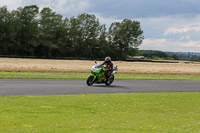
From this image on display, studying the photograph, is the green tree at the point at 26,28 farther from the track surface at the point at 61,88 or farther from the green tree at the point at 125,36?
the track surface at the point at 61,88

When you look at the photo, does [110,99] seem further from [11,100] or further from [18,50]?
[18,50]

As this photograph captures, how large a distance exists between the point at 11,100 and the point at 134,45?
98.4m

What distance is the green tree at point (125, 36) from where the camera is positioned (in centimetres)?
10738

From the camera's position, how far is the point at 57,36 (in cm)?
9300

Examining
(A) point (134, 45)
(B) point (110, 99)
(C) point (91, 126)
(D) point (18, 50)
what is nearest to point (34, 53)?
(D) point (18, 50)

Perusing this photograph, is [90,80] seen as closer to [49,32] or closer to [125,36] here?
[49,32]

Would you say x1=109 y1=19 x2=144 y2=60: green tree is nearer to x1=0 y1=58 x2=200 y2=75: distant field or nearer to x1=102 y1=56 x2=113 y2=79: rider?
x1=0 y1=58 x2=200 y2=75: distant field

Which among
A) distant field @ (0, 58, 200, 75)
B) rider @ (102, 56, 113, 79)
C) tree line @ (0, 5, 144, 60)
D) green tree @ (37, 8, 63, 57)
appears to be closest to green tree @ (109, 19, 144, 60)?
tree line @ (0, 5, 144, 60)

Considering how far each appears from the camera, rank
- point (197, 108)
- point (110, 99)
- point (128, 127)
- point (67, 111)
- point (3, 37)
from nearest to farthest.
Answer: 1. point (128, 127)
2. point (67, 111)
3. point (197, 108)
4. point (110, 99)
5. point (3, 37)

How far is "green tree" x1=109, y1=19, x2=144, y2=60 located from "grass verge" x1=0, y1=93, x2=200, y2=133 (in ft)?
294

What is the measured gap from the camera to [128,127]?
9602 mm

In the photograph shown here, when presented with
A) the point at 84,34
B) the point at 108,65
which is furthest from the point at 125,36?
the point at 108,65

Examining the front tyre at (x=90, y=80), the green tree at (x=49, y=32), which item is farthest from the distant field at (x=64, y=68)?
the green tree at (x=49, y=32)

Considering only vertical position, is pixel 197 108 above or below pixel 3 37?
below
